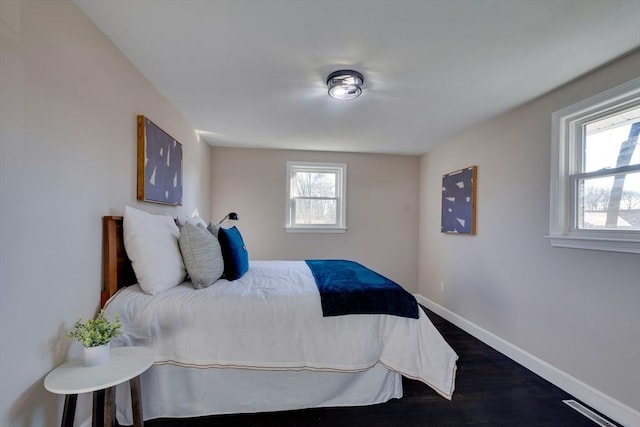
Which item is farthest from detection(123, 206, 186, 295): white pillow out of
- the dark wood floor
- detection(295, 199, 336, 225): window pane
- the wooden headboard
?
detection(295, 199, 336, 225): window pane

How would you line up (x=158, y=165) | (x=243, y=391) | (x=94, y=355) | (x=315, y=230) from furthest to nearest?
(x=315, y=230) → (x=158, y=165) → (x=243, y=391) → (x=94, y=355)

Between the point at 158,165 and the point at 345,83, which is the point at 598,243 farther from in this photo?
the point at 158,165

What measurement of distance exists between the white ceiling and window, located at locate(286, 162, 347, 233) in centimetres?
152

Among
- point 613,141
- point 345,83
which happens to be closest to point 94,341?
point 345,83

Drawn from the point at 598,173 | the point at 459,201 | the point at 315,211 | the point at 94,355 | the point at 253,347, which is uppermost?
the point at 598,173

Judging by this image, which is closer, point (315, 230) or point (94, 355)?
point (94, 355)

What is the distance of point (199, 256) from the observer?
1.96 meters

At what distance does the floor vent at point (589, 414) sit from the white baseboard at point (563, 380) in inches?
2.0

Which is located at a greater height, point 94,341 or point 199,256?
point 199,256

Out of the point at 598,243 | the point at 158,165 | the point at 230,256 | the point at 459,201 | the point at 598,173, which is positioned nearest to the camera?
the point at 598,243

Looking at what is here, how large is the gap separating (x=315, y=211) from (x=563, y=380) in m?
3.15

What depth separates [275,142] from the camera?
3.85m

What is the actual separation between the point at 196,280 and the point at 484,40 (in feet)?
7.34

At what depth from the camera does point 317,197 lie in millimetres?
4359
